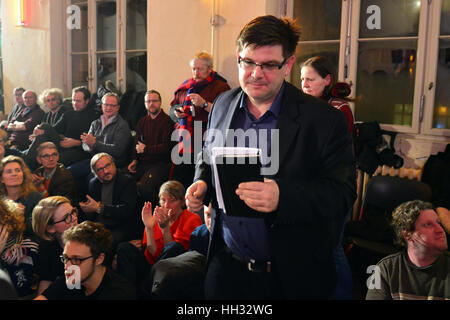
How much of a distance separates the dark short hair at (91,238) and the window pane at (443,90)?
268 cm

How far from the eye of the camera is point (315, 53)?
4.17 metres

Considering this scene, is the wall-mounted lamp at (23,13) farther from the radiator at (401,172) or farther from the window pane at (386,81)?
the radiator at (401,172)

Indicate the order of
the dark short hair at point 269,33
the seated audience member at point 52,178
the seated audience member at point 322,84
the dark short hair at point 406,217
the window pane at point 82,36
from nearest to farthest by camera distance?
the dark short hair at point 269,33 < the dark short hair at point 406,217 < the seated audience member at point 322,84 < the seated audience member at point 52,178 < the window pane at point 82,36

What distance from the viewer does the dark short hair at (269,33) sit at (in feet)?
3.71

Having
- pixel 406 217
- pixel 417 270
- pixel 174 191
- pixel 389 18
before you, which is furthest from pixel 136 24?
pixel 417 270

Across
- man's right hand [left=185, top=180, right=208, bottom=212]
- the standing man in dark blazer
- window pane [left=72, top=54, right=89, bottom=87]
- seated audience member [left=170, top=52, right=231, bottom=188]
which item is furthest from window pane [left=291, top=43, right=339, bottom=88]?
window pane [left=72, top=54, right=89, bottom=87]

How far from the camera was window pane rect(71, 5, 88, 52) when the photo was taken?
687 cm

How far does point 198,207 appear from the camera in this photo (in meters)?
1.24

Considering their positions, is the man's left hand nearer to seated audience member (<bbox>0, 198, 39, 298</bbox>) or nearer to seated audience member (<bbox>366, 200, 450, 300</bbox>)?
seated audience member (<bbox>366, 200, 450, 300</bbox>)

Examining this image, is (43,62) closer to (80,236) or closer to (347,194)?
(80,236)

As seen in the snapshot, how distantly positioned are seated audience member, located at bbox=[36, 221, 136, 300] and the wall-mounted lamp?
6.25 m

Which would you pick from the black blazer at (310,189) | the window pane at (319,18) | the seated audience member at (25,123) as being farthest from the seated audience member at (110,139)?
the black blazer at (310,189)

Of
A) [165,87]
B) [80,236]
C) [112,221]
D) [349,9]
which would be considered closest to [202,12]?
Result: [165,87]

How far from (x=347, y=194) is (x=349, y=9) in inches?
123
